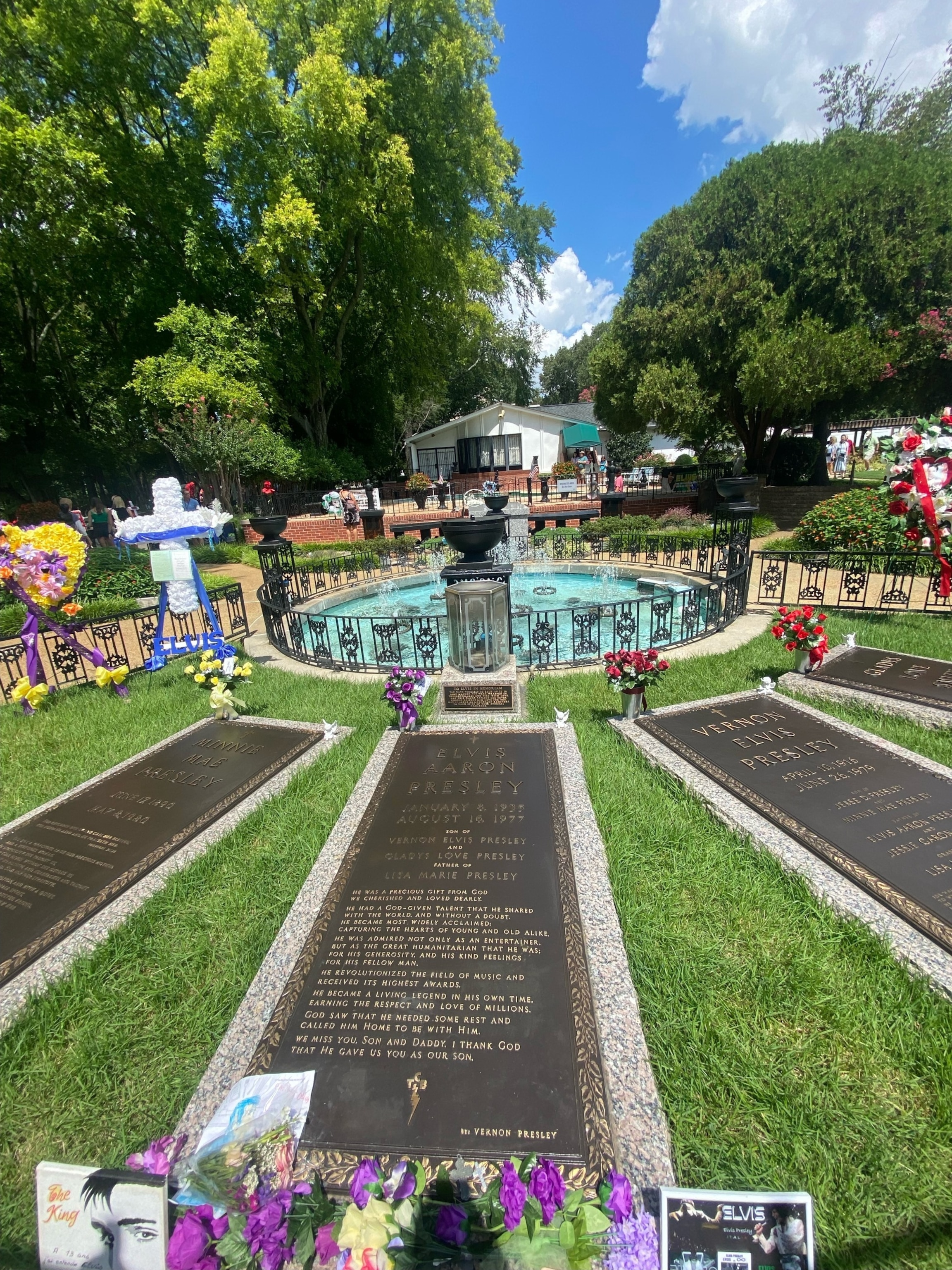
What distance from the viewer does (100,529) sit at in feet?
70.1

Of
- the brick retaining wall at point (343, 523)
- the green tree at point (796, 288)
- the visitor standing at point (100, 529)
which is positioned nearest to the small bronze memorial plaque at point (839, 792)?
the brick retaining wall at point (343, 523)

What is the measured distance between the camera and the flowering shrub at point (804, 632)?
6000 mm

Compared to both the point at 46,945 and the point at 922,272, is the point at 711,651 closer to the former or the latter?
the point at 46,945

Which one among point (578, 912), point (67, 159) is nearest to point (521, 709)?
point (578, 912)

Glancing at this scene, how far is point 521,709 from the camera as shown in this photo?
6062mm

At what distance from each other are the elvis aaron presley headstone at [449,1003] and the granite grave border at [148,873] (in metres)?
1.28

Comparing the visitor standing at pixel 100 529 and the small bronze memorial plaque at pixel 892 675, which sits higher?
the visitor standing at pixel 100 529

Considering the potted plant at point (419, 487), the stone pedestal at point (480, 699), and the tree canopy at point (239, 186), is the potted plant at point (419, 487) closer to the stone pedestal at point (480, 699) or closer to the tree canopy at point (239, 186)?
the tree canopy at point (239, 186)

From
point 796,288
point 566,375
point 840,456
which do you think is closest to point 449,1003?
point 796,288

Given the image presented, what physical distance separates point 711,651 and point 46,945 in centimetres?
770

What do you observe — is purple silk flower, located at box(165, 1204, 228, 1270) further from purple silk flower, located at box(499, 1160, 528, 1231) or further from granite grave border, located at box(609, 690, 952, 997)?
granite grave border, located at box(609, 690, 952, 997)

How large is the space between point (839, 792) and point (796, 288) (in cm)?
1982

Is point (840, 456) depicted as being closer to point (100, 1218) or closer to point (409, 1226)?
point (409, 1226)

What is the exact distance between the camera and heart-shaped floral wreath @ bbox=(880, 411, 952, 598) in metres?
6.24
